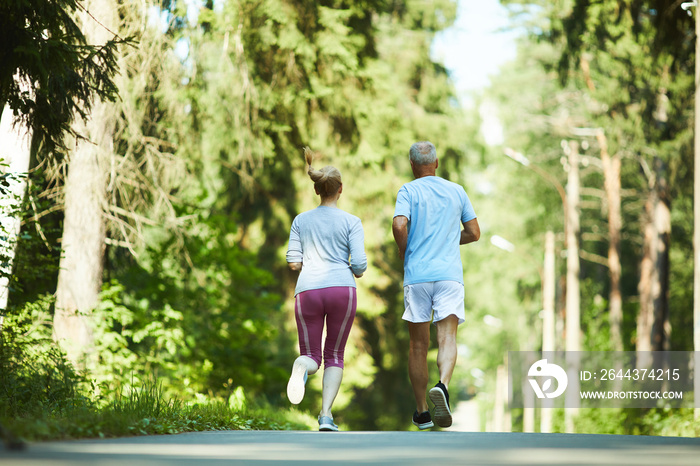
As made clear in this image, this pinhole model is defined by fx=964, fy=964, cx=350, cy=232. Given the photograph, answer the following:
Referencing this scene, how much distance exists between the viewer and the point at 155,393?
763cm

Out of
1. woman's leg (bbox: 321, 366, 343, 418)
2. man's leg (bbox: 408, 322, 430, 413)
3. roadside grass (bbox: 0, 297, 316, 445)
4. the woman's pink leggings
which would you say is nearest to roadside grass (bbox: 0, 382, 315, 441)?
roadside grass (bbox: 0, 297, 316, 445)

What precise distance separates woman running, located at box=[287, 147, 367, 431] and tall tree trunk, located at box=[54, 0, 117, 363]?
21.6 feet

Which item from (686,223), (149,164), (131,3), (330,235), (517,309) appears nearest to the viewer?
(330,235)

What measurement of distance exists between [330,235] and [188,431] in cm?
185

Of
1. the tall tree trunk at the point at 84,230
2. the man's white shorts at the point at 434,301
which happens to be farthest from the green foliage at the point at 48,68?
the tall tree trunk at the point at 84,230

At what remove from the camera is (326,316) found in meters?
7.68

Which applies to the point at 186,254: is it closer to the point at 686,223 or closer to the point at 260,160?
the point at 260,160

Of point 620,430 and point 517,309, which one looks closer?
point 620,430

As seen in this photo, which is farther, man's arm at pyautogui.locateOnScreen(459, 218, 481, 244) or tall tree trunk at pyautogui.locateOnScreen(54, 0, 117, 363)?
tall tree trunk at pyautogui.locateOnScreen(54, 0, 117, 363)

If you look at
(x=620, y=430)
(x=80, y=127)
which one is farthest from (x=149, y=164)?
(x=620, y=430)

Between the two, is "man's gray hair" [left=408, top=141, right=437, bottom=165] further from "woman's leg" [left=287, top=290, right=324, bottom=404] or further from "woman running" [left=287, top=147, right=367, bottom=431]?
"woman's leg" [left=287, top=290, right=324, bottom=404]

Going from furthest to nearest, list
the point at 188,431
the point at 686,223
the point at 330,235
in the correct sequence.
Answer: the point at 686,223 < the point at 330,235 < the point at 188,431

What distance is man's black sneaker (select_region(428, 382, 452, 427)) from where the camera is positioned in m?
7.19

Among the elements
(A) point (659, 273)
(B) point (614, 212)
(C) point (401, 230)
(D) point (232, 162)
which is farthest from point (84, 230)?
(B) point (614, 212)
